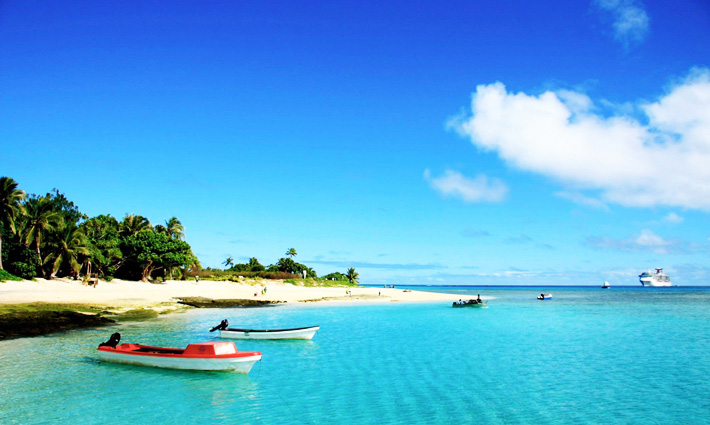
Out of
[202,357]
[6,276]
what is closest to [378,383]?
[202,357]

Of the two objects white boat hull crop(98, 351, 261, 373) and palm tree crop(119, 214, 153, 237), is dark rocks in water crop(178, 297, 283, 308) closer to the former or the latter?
palm tree crop(119, 214, 153, 237)

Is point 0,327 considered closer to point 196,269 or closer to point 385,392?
point 385,392

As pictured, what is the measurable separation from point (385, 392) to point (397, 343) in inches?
542

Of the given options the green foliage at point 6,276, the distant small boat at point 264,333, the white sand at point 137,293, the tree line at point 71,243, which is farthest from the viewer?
the tree line at point 71,243

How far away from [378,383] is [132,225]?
72991mm

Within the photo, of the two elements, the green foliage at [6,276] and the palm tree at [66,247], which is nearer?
the green foliage at [6,276]

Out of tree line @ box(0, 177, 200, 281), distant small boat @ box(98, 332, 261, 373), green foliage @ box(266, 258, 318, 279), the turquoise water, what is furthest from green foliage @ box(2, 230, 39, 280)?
green foliage @ box(266, 258, 318, 279)

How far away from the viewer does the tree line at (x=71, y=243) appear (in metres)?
54.6

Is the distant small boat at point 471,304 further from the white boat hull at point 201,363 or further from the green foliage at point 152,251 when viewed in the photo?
the white boat hull at point 201,363

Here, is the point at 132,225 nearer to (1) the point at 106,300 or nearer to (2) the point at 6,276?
(2) the point at 6,276

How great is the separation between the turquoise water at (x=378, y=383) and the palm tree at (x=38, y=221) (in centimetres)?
3176

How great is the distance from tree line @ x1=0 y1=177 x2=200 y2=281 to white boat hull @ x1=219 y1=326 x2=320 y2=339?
126ft

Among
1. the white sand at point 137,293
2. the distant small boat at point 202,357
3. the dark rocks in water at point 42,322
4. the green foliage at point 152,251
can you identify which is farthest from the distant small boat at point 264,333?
the green foliage at point 152,251

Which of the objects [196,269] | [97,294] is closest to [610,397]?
[97,294]
